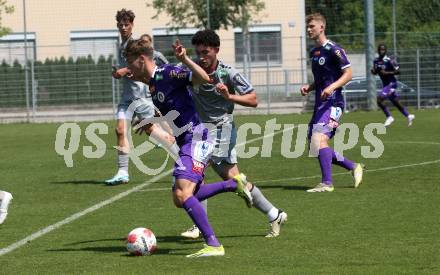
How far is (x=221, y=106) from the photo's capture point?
9.91 meters

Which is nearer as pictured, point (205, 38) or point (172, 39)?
point (205, 38)

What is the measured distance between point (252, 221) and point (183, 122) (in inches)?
81.4

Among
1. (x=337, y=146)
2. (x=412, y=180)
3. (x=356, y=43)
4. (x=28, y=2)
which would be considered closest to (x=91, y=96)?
(x=356, y=43)

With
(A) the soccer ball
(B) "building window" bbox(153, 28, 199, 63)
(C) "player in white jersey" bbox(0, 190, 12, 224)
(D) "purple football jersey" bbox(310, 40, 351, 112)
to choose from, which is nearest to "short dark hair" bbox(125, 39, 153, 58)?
(A) the soccer ball

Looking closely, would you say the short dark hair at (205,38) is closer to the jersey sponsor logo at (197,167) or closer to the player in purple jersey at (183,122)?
the player in purple jersey at (183,122)

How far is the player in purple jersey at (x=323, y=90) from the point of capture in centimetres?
1312

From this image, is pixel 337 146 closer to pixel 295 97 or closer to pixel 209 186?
pixel 209 186

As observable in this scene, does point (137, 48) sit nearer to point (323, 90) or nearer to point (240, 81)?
point (240, 81)

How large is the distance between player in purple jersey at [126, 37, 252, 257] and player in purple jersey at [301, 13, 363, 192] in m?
4.49

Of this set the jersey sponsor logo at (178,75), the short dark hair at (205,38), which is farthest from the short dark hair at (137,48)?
the short dark hair at (205,38)

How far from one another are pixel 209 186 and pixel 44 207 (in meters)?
3.50

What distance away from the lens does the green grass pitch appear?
26.3ft

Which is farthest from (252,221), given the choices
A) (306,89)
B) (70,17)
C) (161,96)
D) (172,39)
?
(70,17)

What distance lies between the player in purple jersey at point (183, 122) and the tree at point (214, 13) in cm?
2772
